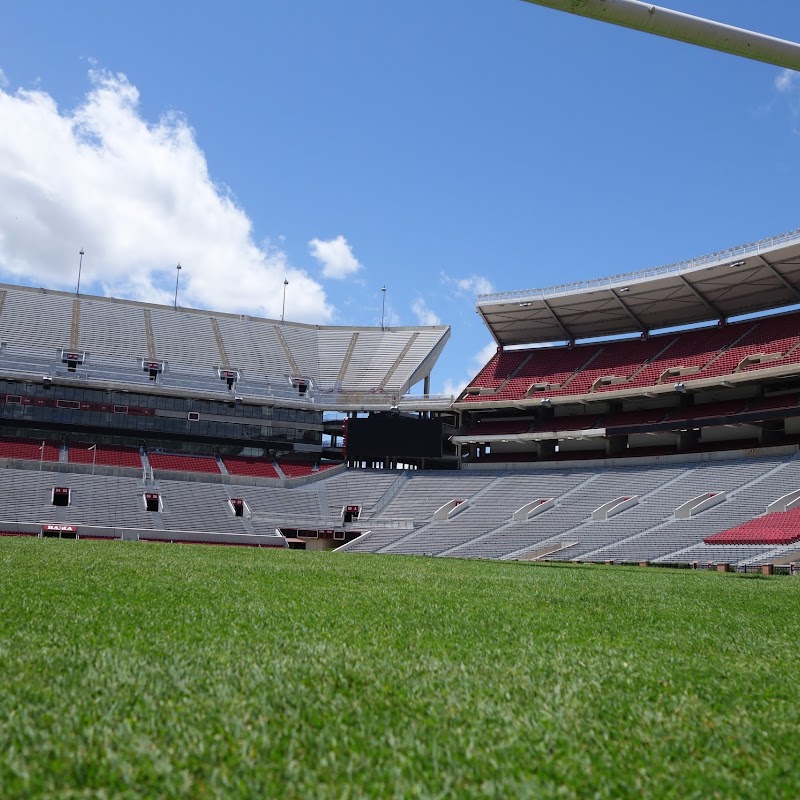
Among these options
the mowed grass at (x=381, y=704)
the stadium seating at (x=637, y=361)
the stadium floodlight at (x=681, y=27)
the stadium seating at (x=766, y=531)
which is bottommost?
the mowed grass at (x=381, y=704)

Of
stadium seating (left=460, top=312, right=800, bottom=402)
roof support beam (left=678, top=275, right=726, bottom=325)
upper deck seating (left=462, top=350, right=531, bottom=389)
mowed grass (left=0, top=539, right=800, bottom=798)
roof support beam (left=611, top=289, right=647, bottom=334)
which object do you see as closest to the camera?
mowed grass (left=0, top=539, right=800, bottom=798)

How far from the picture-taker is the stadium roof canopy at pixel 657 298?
45.0m

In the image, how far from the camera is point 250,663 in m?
5.07

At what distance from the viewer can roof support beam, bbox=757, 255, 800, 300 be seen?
4442 cm

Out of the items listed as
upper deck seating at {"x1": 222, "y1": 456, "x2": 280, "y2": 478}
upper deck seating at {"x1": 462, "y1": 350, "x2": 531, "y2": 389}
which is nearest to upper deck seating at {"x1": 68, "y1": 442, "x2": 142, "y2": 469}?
upper deck seating at {"x1": 222, "y1": 456, "x2": 280, "y2": 478}

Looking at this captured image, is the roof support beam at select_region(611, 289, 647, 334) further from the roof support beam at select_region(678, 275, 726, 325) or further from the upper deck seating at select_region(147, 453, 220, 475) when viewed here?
the upper deck seating at select_region(147, 453, 220, 475)

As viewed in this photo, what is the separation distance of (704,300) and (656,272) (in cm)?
415

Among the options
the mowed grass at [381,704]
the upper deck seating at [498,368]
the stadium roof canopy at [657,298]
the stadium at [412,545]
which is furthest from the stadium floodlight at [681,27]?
the upper deck seating at [498,368]

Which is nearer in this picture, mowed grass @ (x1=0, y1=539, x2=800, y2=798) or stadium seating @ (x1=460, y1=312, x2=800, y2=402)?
mowed grass @ (x1=0, y1=539, x2=800, y2=798)

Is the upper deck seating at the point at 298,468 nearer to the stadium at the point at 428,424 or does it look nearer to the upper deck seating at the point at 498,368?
the stadium at the point at 428,424

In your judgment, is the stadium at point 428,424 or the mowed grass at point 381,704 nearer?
the mowed grass at point 381,704

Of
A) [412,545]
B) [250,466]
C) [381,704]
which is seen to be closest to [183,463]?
[250,466]

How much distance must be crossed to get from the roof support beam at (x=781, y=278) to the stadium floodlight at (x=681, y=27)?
42976mm

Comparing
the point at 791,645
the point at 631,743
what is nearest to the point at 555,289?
the point at 791,645
